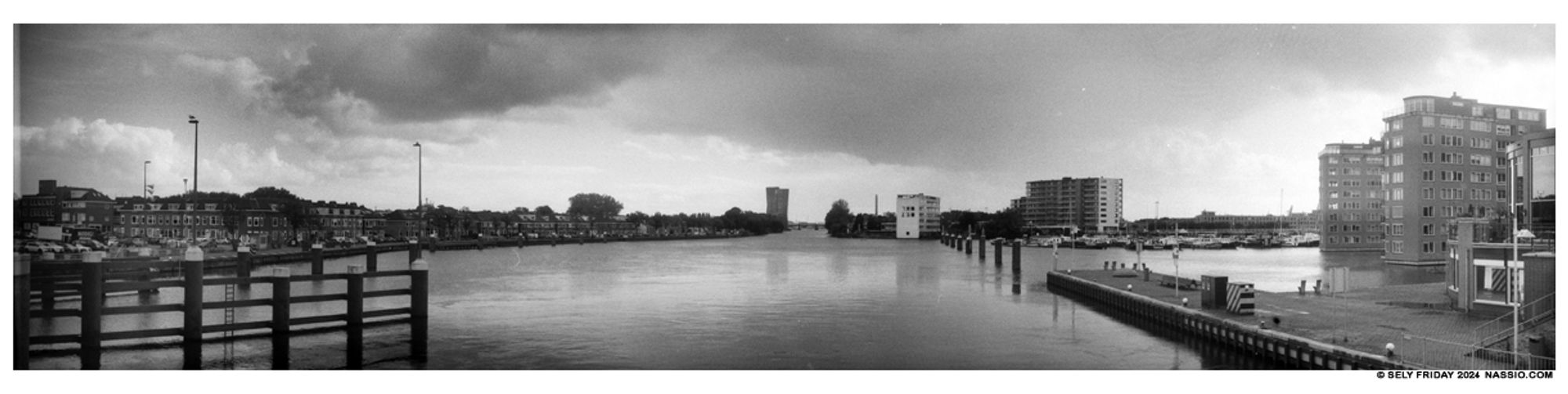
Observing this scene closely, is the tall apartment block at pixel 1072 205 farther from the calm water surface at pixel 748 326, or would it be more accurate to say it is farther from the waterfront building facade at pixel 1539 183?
the waterfront building facade at pixel 1539 183

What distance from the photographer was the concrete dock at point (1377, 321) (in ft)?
32.6

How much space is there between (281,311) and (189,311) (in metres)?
1.04

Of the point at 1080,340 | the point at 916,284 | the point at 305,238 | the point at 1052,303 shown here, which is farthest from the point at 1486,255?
the point at 305,238

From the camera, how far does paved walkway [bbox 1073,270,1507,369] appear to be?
10055 mm

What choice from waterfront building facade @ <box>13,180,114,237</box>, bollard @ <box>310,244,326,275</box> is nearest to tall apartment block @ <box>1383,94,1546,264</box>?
bollard @ <box>310,244,326,275</box>

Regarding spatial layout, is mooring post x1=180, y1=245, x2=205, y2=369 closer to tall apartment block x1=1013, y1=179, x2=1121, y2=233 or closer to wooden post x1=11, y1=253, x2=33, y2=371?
wooden post x1=11, y1=253, x2=33, y2=371

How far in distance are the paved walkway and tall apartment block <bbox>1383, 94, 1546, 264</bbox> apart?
67.2 feet

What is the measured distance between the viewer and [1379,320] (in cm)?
1263

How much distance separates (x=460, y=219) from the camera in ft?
171

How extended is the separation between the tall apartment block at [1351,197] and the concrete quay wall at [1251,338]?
36.2m

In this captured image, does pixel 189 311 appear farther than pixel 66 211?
No

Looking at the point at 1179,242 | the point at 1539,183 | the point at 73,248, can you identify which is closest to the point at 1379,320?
the point at 1539,183

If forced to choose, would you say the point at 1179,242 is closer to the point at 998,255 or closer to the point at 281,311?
the point at 998,255

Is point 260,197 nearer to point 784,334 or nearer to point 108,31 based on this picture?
point 108,31
